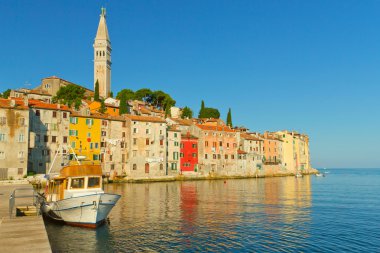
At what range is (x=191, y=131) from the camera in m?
92.2

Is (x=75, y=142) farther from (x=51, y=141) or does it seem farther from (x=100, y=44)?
(x=100, y=44)

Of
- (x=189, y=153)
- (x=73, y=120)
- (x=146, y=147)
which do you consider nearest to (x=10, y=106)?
(x=73, y=120)

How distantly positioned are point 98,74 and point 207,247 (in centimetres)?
12476

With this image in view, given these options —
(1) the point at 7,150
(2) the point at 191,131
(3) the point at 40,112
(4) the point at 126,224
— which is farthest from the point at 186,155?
(4) the point at 126,224

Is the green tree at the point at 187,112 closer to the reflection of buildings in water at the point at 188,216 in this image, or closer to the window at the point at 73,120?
the window at the point at 73,120

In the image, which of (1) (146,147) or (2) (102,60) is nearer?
(1) (146,147)

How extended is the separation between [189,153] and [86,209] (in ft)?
204

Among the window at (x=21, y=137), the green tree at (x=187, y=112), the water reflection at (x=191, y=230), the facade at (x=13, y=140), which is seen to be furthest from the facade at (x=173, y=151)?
the water reflection at (x=191, y=230)

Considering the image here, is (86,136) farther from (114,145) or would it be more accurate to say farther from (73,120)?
(114,145)

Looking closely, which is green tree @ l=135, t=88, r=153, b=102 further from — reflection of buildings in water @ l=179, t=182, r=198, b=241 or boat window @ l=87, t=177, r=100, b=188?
boat window @ l=87, t=177, r=100, b=188

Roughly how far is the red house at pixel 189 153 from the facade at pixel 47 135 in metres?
29.2

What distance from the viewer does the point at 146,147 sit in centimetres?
7544

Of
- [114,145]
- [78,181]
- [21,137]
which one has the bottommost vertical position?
[78,181]

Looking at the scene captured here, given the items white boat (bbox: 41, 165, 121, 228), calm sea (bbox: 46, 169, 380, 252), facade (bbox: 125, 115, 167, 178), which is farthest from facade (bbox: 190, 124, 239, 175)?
white boat (bbox: 41, 165, 121, 228)
